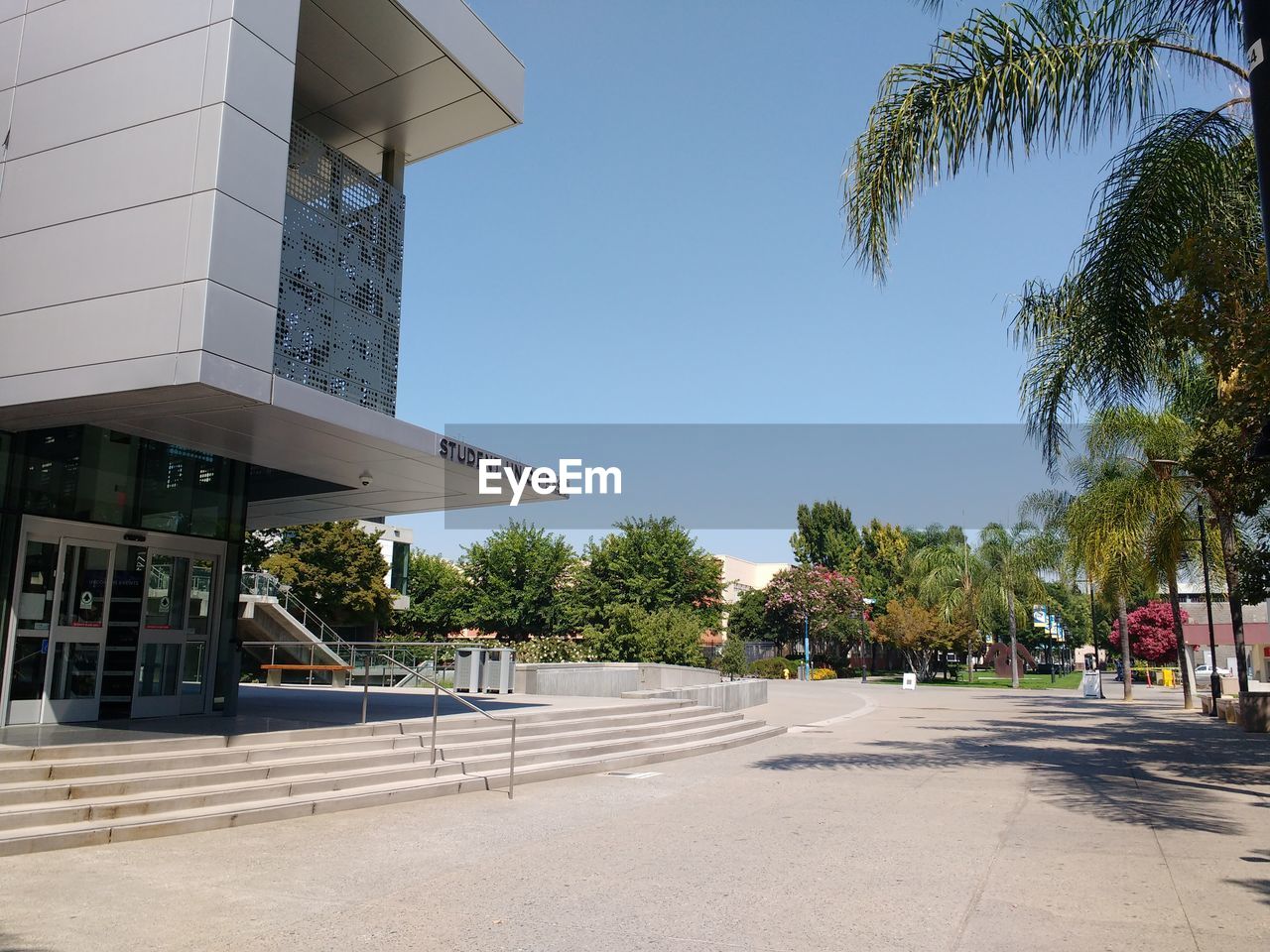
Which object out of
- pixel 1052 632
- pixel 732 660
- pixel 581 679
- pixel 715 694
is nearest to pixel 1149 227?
pixel 715 694

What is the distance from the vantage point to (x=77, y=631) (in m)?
12.8

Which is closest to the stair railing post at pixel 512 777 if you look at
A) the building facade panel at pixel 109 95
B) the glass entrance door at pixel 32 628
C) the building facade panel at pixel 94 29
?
the glass entrance door at pixel 32 628

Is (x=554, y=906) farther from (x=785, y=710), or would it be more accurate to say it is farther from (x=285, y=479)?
(x=785, y=710)

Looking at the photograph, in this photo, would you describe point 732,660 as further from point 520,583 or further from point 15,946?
point 15,946

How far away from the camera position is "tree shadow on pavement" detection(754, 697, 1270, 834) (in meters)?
11.1

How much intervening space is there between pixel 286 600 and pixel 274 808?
22435 millimetres

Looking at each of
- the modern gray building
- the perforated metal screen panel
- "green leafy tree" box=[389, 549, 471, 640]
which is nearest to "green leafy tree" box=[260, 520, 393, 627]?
"green leafy tree" box=[389, 549, 471, 640]

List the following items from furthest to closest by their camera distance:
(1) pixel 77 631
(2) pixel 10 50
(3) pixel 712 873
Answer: (1) pixel 77 631
(2) pixel 10 50
(3) pixel 712 873

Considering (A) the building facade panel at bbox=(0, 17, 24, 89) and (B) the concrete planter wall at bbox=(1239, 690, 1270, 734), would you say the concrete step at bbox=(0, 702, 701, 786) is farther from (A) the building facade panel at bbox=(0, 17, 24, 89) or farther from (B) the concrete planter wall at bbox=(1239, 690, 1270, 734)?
(B) the concrete planter wall at bbox=(1239, 690, 1270, 734)

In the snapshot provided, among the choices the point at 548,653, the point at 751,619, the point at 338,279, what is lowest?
the point at 548,653

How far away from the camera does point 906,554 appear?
259 feet

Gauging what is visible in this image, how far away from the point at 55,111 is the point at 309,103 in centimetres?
487

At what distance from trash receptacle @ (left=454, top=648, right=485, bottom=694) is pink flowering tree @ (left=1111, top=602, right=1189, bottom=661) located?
2379 inches

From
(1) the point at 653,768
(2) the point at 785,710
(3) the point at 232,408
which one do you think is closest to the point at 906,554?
(2) the point at 785,710
